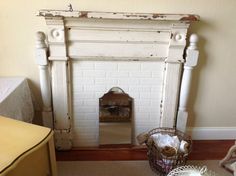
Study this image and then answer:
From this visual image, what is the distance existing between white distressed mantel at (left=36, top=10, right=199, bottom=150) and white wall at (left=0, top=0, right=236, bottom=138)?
0.36ft

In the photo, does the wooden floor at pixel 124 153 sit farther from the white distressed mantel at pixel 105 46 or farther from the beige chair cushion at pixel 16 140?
the beige chair cushion at pixel 16 140

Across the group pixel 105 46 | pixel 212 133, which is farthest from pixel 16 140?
pixel 212 133

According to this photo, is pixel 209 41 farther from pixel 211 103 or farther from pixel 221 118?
pixel 221 118

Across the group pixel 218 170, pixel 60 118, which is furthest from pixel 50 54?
pixel 218 170

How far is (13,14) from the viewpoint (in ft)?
5.67

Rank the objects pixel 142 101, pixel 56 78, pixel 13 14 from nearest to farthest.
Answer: pixel 13 14 → pixel 56 78 → pixel 142 101

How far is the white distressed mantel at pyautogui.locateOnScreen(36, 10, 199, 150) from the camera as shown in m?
1.70

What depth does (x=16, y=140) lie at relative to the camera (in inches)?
42.7

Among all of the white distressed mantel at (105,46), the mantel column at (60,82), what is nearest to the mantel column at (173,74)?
the white distressed mantel at (105,46)

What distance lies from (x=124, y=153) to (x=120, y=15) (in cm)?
111

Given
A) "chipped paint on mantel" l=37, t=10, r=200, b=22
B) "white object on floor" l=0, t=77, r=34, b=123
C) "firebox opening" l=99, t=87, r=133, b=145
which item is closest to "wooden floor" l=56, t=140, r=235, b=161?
"firebox opening" l=99, t=87, r=133, b=145

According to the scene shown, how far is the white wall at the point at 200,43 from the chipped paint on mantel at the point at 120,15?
11 centimetres

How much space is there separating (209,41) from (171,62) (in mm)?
352

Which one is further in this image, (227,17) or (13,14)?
(227,17)
